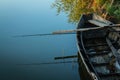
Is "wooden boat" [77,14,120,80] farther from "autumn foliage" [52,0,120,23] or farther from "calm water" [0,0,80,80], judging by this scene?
"autumn foliage" [52,0,120,23]

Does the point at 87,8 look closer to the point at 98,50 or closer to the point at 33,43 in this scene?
the point at 33,43

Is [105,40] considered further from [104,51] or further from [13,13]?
[13,13]

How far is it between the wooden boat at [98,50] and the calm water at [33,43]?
882 millimetres

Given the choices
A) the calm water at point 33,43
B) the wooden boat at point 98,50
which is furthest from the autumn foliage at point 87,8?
the wooden boat at point 98,50

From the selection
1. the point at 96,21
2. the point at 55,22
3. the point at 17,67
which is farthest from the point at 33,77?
the point at 55,22

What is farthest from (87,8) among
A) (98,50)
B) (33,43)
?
(98,50)

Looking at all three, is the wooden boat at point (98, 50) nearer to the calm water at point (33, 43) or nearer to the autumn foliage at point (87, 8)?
the calm water at point (33, 43)

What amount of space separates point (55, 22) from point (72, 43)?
343 cm

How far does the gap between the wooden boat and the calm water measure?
882mm

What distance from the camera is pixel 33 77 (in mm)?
11352

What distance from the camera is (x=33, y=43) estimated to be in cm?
1430

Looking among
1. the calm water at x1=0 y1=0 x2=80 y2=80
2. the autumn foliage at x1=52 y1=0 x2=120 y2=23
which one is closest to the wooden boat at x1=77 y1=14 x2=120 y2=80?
the calm water at x1=0 y1=0 x2=80 y2=80

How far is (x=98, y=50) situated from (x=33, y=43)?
3615 millimetres

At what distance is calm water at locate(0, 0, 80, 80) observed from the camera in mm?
11703
